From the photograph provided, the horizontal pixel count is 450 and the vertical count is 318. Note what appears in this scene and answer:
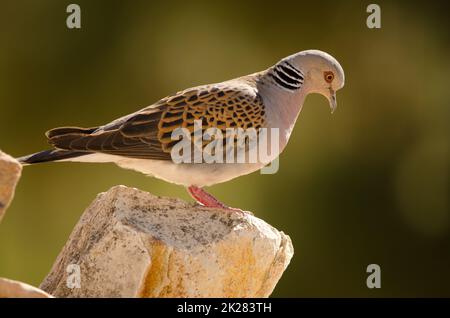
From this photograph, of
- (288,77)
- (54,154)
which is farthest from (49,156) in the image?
(288,77)

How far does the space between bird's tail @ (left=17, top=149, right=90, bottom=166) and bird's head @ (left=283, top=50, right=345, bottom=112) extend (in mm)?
1941

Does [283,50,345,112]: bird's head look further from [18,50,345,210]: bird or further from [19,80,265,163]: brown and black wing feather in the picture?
[19,80,265,163]: brown and black wing feather

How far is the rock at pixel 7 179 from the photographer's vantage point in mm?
5000

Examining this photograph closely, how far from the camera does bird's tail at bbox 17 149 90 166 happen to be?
250 inches

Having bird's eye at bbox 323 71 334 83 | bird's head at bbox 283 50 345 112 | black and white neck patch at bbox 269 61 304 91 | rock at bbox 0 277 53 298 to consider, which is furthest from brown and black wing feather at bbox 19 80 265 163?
rock at bbox 0 277 53 298

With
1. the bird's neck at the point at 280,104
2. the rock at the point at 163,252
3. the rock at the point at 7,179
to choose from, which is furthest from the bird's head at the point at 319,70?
the rock at the point at 7,179

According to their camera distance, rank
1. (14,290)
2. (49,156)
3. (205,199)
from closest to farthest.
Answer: (14,290)
(49,156)
(205,199)

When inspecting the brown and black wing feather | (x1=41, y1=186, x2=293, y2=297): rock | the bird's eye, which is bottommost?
(x1=41, y1=186, x2=293, y2=297): rock

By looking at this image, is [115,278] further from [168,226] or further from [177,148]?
[177,148]

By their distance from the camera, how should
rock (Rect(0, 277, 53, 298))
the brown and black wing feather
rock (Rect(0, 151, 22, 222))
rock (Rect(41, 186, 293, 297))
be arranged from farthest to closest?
the brown and black wing feather, rock (Rect(41, 186, 293, 297)), rock (Rect(0, 151, 22, 222)), rock (Rect(0, 277, 53, 298))

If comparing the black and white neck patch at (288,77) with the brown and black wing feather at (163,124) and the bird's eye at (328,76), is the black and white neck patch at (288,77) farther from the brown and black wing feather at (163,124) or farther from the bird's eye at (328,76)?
the brown and black wing feather at (163,124)

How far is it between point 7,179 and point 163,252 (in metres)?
1.09

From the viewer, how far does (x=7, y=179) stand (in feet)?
16.5

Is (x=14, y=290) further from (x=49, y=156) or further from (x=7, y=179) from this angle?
(x=49, y=156)
